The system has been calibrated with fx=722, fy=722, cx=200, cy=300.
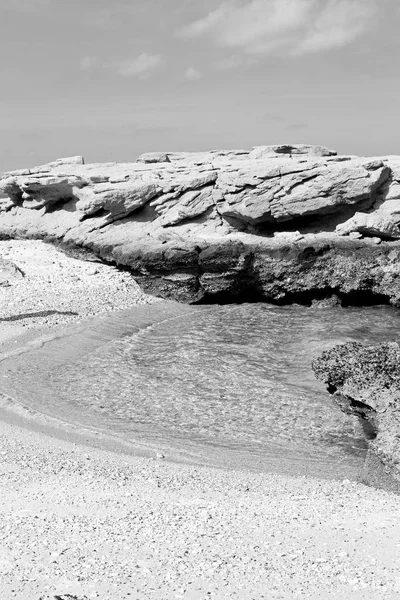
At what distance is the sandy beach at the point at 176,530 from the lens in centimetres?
702

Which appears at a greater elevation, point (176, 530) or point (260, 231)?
point (260, 231)

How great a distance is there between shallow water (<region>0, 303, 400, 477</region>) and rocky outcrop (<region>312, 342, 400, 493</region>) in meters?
0.73

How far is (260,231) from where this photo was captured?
28828 mm

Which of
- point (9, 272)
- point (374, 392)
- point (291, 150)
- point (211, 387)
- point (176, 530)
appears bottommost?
point (211, 387)

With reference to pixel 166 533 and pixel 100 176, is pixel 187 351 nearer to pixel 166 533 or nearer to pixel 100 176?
pixel 166 533

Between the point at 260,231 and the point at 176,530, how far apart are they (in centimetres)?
2135

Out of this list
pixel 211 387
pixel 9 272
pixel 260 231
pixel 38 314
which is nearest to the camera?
pixel 211 387

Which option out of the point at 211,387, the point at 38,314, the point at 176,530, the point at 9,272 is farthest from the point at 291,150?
the point at 176,530

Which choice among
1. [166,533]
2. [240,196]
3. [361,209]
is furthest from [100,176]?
[166,533]

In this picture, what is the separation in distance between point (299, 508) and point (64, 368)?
941 cm

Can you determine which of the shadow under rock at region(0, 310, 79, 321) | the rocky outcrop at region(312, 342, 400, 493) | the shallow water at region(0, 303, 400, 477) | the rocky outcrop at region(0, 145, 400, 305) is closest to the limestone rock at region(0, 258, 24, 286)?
the rocky outcrop at region(0, 145, 400, 305)

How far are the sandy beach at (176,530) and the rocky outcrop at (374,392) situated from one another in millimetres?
514

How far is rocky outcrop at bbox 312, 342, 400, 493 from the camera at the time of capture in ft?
36.1

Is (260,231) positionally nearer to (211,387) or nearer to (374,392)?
(211,387)
